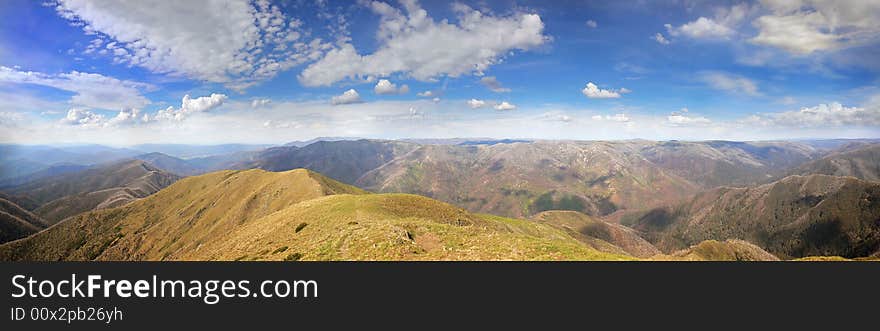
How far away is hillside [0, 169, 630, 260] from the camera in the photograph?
110 feet

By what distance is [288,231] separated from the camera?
51.3 m

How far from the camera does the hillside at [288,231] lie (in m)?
33.6
